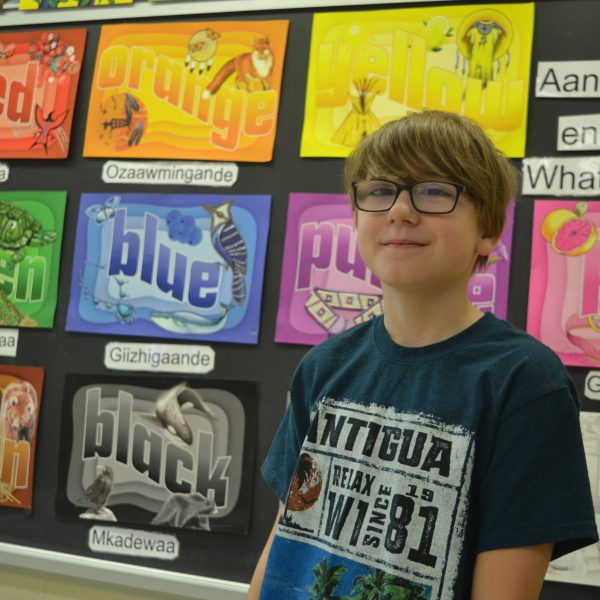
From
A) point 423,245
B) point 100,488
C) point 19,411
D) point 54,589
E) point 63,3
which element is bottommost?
point 54,589

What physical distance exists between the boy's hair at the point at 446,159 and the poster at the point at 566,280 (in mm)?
427

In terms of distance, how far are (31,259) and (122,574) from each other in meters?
0.54

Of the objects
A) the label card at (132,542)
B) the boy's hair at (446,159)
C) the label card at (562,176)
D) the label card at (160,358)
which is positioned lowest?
the label card at (132,542)

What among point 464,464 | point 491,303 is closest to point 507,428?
point 464,464

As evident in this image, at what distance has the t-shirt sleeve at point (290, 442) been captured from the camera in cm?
71

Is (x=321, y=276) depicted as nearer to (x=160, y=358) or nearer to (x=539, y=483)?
(x=160, y=358)

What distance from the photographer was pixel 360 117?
3.82ft

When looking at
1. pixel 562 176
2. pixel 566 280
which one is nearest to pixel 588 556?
pixel 566 280

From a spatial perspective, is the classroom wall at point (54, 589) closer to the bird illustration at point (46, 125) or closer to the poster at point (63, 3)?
the bird illustration at point (46, 125)

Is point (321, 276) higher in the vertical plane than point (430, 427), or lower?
higher

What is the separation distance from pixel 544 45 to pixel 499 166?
54cm

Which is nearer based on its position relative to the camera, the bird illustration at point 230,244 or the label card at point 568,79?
the label card at point 568,79

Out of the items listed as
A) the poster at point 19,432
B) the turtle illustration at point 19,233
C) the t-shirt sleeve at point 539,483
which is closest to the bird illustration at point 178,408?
the poster at point 19,432

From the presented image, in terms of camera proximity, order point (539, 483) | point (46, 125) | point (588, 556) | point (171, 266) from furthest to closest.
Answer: point (46, 125), point (171, 266), point (588, 556), point (539, 483)
